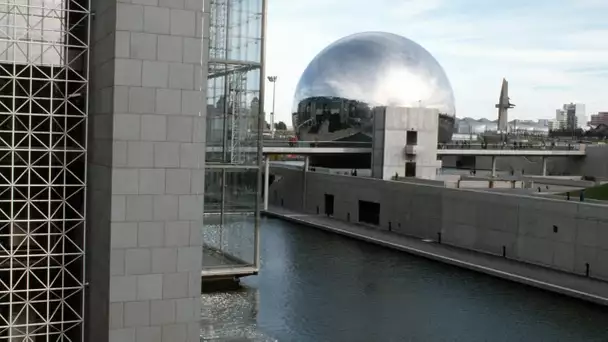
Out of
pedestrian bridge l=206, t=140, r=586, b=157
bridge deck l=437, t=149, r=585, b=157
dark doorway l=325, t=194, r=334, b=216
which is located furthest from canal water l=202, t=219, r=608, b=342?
bridge deck l=437, t=149, r=585, b=157

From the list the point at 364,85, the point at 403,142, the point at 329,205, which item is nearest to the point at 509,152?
the point at 403,142

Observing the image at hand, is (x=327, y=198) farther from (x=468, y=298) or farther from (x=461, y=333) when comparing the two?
(x=461, y=333)

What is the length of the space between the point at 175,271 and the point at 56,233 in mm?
2327

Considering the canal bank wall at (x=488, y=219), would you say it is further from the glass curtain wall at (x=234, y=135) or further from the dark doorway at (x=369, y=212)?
the glass curtain wall at (x=234, y=135)

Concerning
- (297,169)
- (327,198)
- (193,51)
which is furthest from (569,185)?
(193,51)

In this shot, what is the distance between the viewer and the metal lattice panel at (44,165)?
1102 centimetres

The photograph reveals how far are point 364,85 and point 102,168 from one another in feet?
92.9

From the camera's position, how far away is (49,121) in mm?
11445

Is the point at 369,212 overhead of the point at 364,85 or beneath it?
beneath

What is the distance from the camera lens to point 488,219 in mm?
24578

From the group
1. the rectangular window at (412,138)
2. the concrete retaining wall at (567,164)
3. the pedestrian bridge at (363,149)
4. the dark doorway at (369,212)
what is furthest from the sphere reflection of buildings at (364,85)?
the concrete retaining wall at (567,164)

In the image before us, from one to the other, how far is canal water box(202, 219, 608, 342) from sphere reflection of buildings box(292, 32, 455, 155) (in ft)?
50.4

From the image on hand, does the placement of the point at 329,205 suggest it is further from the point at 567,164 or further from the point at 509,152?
the point at 567,164

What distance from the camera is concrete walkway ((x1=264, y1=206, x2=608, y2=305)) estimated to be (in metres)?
19.2
